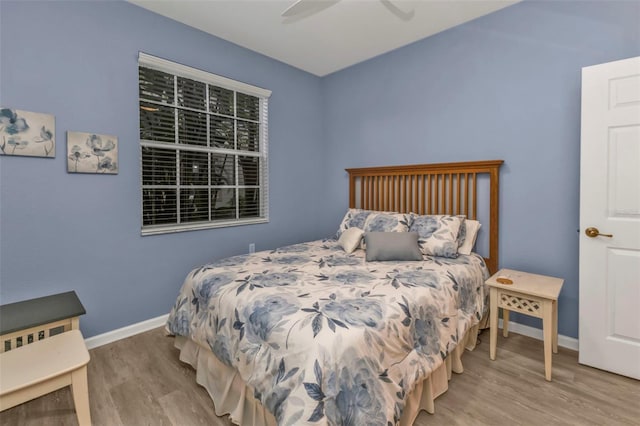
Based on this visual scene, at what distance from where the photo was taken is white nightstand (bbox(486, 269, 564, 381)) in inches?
76.8

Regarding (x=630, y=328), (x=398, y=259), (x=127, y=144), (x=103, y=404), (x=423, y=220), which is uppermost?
(x=127, y=144)

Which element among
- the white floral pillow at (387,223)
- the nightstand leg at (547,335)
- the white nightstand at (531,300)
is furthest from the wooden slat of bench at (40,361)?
the nightstand leg at (547,335)

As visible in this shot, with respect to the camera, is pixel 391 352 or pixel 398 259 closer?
pixel 391 352

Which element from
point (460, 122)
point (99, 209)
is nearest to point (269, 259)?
point (99, 209)

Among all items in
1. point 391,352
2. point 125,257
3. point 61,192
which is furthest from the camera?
point 125,257

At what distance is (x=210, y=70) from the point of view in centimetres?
304

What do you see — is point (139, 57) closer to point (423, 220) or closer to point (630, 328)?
point (423, 220)

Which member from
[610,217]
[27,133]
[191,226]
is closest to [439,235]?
[610,217]

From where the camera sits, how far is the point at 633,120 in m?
1.91

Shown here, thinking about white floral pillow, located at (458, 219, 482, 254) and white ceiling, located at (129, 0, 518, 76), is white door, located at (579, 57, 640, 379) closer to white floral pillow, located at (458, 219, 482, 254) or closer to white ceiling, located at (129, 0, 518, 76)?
white floral pillow, located at (458, 219, 482, 254)

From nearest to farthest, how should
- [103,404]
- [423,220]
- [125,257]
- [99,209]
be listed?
[103,404]
[99,209]
[125,257]
[423,220]

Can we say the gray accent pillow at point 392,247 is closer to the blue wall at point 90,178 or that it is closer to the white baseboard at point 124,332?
the blue wall at point 90,178

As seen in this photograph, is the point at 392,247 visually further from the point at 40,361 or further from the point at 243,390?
the point at 40,361

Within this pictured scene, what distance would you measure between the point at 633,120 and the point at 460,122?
1221mm
